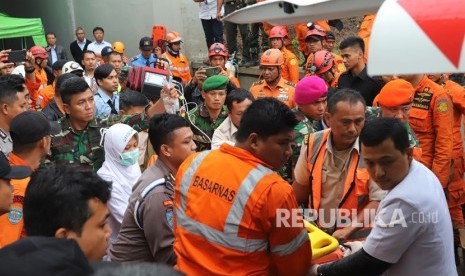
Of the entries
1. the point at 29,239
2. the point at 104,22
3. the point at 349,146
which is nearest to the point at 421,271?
the point at 349,146

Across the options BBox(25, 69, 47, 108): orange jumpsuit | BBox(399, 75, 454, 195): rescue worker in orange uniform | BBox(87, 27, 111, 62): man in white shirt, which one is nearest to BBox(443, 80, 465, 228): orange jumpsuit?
BBox(399, 75, 454, 195): rescue worker in orange uniform

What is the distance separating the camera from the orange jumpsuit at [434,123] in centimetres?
547

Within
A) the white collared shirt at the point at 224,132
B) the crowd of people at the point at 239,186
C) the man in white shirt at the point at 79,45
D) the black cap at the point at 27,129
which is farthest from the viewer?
the man in white shirt at the point at 79,45

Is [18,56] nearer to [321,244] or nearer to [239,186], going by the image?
[321,244]

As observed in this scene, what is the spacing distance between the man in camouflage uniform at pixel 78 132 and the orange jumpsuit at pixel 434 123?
2851 millimetres

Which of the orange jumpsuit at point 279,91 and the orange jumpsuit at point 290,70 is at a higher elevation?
the orange jumpsuit at point 279,91

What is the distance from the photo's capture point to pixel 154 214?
3402 millimetres

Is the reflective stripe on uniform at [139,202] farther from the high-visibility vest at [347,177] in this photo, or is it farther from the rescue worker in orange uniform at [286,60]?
the rescue worker in orange uniform at [286,60]

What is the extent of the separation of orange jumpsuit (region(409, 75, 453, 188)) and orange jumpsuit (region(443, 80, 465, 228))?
9.1 inches

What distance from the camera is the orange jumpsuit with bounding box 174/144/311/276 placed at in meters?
2.81

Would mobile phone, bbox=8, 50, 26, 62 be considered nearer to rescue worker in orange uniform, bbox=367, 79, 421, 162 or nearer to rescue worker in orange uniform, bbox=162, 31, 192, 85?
rescue worker in orange uniform, bbox=162, 31, 192, 85

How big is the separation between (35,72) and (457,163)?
813 cm

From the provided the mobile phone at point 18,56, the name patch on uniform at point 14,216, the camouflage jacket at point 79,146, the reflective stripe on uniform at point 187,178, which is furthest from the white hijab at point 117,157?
the mobile phone at point 18,56

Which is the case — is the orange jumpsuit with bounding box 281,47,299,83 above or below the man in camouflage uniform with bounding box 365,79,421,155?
below
